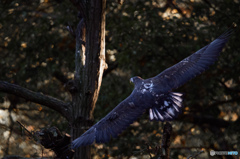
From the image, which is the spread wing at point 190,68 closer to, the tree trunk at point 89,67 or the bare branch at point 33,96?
the tree trunk at point 89,67

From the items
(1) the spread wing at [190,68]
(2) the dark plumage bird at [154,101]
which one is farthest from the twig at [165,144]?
(1) the spread wing at [190,68]

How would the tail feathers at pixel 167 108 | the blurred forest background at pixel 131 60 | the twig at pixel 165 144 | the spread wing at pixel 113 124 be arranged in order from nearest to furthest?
1. the twig at pixel 165 144
2. the spread wing at pixel 113 124
3. the tail feathers at pixel 167 108
4. the blurred forest background at pixel 131 60

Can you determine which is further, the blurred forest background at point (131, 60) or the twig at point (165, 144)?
the blurred forest background at point (131, 60)

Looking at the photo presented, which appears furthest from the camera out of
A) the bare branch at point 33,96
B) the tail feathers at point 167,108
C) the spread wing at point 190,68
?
the bare branch at point 33,96

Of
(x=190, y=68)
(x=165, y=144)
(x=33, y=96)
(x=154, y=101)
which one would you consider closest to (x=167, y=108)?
(x=154, y=101)

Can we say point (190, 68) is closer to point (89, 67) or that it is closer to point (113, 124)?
point (113, 124)

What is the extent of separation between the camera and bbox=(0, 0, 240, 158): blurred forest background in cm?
681

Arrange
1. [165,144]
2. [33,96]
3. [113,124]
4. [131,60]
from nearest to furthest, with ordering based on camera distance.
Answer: [165,144], [113,124], [33,96], [131,60]

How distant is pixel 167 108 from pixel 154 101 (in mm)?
214

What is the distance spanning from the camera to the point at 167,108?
4496mm

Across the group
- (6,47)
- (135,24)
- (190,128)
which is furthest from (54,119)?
(190,128)

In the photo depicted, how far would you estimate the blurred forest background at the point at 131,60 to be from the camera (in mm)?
6809

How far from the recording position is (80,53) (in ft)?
18.1

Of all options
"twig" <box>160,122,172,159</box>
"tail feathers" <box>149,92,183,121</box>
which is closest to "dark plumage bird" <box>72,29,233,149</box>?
"tail feathers" <box>149,92,183,121</box>
